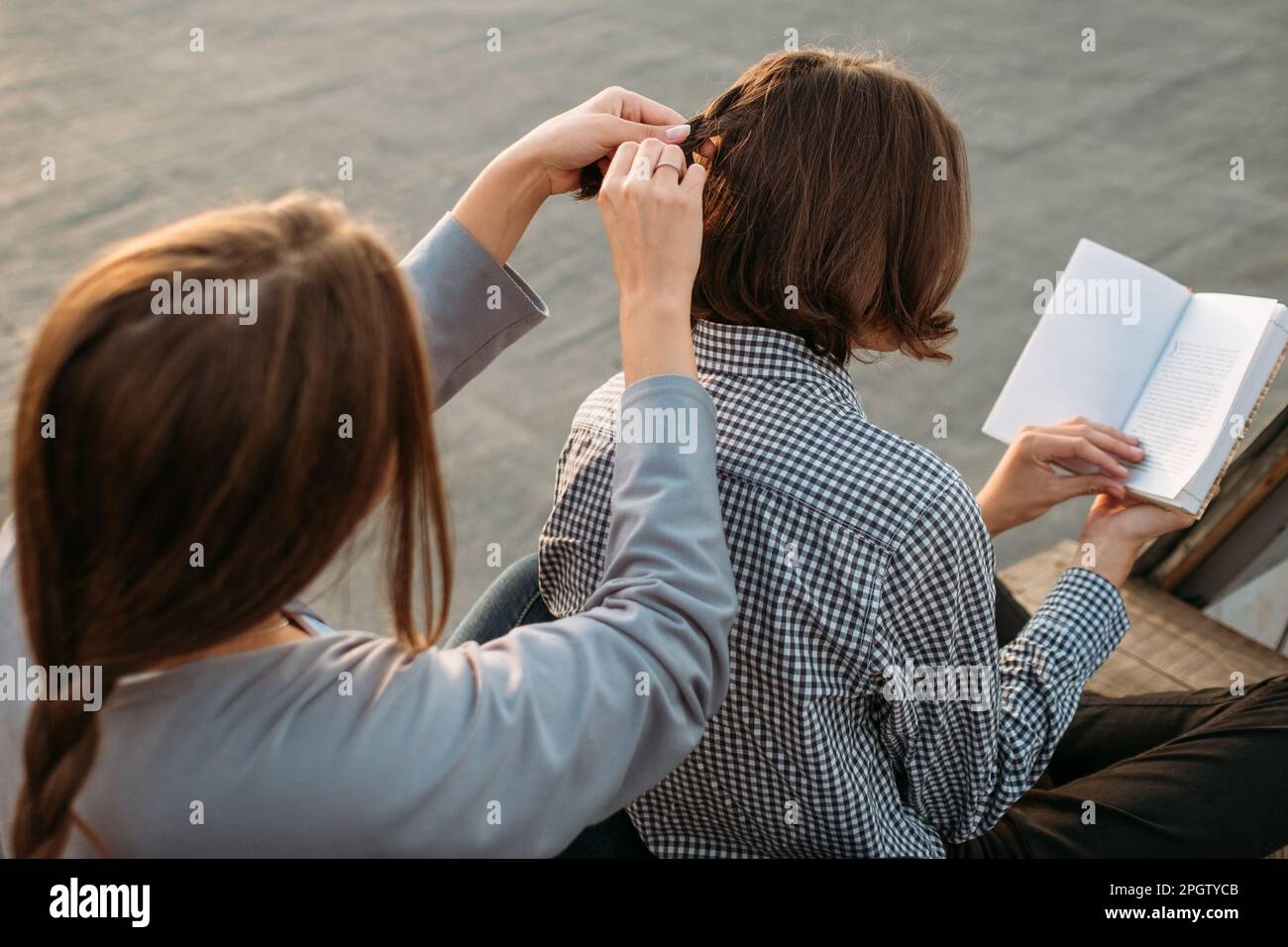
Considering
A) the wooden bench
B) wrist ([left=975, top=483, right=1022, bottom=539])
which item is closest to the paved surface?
the wooden bench

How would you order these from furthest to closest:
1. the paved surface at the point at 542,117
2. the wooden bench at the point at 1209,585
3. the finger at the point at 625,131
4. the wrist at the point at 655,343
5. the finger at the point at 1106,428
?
the paved surface at the point at 542,117 → the wooden bench at the point at 1209,585 → the finger at the point at 1106,428 → the finger at the point at 625,131 → the wrist at the point at 655,343

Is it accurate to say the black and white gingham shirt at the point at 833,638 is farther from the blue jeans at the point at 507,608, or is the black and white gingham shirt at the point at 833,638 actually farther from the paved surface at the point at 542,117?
the paved surface at the point at 542,117

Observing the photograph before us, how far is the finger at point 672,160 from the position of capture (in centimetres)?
85

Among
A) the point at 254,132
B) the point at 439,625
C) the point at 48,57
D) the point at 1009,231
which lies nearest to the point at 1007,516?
the point at 439,625

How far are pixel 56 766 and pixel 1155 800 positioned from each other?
3.19 ft

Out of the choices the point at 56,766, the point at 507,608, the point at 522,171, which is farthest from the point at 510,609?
the point at 56,766

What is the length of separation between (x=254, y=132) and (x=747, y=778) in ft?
10.8

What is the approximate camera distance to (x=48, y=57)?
427 centimetres

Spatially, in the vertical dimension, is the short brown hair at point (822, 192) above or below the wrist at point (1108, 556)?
above

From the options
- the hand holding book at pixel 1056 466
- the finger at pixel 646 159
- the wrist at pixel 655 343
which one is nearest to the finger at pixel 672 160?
the finger at pixel 646 159

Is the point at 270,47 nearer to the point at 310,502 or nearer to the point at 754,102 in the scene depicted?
the point at 754,102
